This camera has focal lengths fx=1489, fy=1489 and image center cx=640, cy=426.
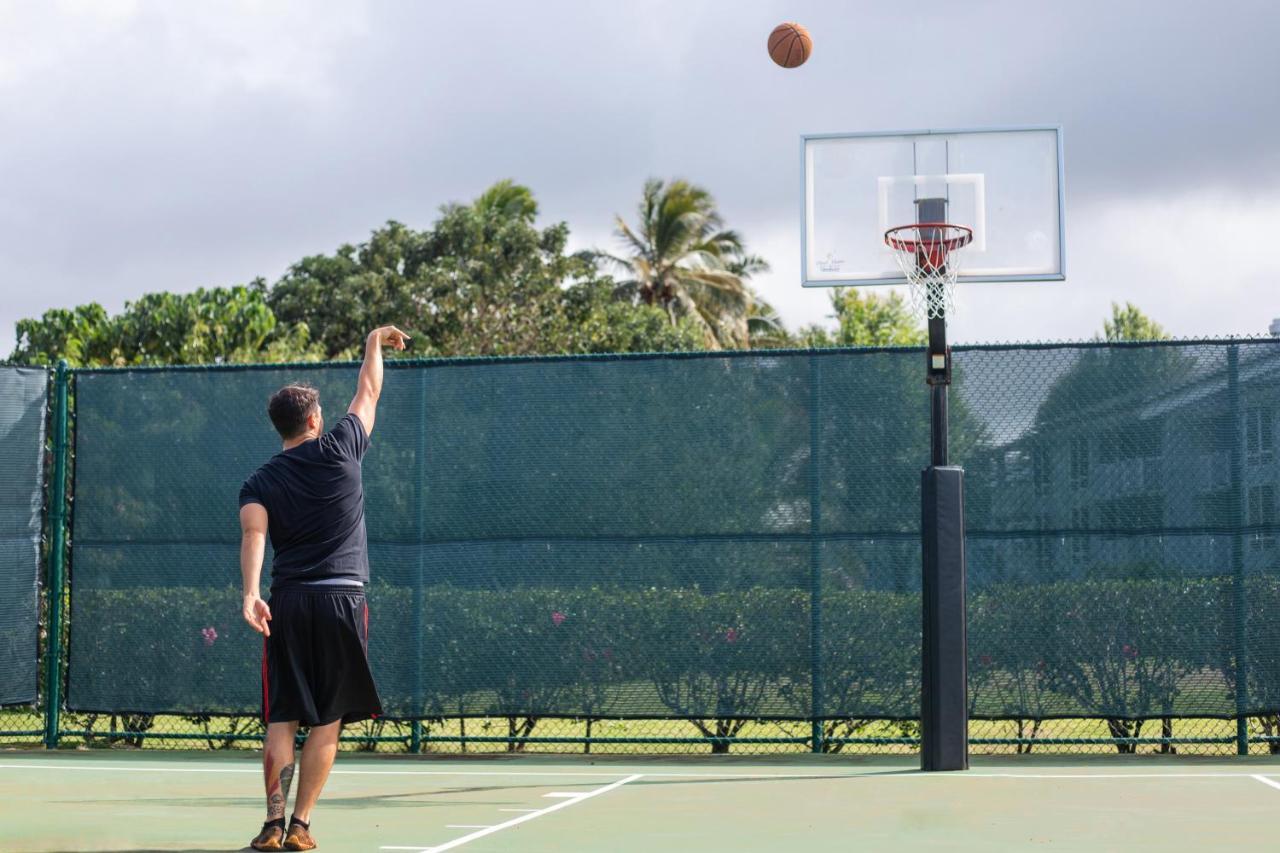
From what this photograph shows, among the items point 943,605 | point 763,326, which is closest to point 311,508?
point 943,605

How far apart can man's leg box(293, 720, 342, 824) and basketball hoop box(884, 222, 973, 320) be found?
13.8ft

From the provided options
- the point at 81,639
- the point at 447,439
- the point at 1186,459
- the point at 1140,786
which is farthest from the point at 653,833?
the point at 81,639

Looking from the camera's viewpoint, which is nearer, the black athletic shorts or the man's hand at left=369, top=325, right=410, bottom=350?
the black athletic shorts

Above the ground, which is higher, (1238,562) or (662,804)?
(1238,562)

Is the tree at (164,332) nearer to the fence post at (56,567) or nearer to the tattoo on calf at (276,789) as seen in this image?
the fence post at (56,567)

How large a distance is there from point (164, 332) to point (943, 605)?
17855 millimetres

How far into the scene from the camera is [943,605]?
7.76 meters

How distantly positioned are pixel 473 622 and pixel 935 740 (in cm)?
278

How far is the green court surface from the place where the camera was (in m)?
5.85

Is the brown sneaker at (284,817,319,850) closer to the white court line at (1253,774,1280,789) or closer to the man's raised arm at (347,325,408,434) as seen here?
the man's raised arm at (347,325,408,434)

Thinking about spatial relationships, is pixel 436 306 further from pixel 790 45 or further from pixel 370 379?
pixel 370 379

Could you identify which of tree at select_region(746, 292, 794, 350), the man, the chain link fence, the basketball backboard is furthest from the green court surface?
tree at select_region(746, 292, 794, 350)

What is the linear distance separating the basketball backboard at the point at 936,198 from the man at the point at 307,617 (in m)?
3.62

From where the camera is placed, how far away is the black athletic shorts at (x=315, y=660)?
17.2 feet
